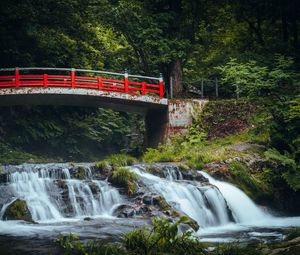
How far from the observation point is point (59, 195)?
15586 millimetres

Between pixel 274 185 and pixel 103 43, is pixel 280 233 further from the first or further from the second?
pixel 103 43

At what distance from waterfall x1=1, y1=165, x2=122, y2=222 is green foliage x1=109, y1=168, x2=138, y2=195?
12.1 inches

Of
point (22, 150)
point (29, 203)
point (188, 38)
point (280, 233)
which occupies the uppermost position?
point (188, 38)

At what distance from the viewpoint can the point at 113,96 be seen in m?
23.5

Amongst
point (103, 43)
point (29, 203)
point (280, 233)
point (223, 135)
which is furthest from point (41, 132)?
point (280, 233)

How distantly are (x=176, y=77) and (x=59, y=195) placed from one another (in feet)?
40.6

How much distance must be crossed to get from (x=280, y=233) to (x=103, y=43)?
23999mm

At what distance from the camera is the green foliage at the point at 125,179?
16.0 meters

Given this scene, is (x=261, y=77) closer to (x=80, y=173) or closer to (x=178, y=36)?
(x=178, y=36)

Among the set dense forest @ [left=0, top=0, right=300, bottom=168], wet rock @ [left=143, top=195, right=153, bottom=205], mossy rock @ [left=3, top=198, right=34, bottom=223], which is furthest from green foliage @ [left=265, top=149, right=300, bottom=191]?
mossy rock @ [left=3, top=198, right=34, bottom=223]

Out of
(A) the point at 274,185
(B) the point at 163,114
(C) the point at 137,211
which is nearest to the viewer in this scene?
(C) the point at 137,211

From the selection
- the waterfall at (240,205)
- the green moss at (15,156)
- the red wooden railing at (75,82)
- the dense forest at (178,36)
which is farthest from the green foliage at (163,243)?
the green moss at (15,156)

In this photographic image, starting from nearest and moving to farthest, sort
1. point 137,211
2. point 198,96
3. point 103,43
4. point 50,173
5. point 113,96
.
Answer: point 137,211, point 50,173, point 113,96, point 198,96, point 103,43

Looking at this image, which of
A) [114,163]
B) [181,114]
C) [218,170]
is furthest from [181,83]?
[114,163]
